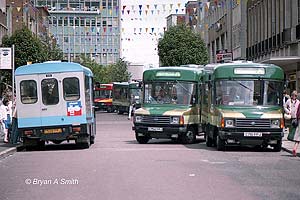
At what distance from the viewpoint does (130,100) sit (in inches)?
2564

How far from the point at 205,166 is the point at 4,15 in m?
49.6

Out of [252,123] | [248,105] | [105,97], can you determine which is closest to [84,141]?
[248,105]

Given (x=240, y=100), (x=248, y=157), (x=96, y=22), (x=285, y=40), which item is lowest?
(x=248, y=157)

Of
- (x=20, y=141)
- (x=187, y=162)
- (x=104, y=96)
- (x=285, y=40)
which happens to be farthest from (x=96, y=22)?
(x=187, y=162)

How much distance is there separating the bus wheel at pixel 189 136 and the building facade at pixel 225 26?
25053 mm

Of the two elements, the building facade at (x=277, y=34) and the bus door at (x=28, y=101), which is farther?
the building facade at (x=277, y=34)

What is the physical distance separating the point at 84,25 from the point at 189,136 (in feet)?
366

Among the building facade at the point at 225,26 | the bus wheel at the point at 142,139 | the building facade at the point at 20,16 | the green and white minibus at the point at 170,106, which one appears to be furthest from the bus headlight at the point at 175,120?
the building facade at the point at 20,16

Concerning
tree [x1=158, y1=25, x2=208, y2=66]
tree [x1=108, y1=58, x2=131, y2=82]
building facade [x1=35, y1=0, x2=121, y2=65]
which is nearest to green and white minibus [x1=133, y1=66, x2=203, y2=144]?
tree [x1=158, y1=25, x2=208, y2=66]

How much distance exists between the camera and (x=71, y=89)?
913 inches

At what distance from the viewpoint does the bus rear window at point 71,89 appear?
23.2 meters

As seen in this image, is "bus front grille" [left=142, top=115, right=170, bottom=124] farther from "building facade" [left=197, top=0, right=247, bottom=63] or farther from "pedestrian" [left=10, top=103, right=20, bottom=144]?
"building facade" [left=197, top=0, right=247, bottom=63]

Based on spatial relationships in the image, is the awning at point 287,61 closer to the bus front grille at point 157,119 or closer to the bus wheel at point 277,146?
the bus front grille at point 157,119

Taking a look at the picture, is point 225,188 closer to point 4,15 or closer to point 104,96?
point 4,15
